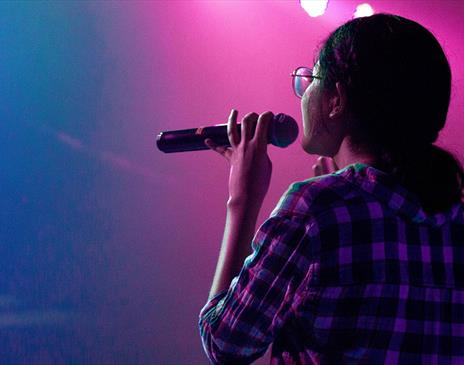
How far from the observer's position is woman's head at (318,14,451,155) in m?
0.69

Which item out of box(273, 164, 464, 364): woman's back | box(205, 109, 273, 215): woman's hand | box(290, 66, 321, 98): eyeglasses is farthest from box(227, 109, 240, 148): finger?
box(273, 164, 464, 364): woman's back

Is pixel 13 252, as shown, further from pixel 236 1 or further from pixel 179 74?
pixel 236 1

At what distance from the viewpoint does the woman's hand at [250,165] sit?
31.2 inches

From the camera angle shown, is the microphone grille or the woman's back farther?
the microphone grille

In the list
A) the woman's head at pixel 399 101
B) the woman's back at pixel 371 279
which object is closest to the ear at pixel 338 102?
the woman's head at pixel 399 101

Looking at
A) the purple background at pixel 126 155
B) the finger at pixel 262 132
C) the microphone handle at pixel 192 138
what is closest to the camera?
the finger at pixel 262 132

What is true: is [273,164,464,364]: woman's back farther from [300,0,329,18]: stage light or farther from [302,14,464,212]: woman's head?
[300,0,329,18]: stage light

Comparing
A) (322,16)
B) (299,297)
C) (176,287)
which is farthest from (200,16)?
(299,297)

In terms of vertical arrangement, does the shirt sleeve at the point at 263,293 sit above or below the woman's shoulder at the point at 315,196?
below

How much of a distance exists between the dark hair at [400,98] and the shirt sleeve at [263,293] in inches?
6.4

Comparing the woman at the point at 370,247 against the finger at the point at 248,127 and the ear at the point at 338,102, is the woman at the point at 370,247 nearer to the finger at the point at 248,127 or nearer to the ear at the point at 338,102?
the ear at the point at 338,102

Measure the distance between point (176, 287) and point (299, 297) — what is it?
1.66 m

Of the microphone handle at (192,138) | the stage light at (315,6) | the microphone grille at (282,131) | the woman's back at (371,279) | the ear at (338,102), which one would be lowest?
the woman's back at (371,279)

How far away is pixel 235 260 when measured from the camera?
731 mm
